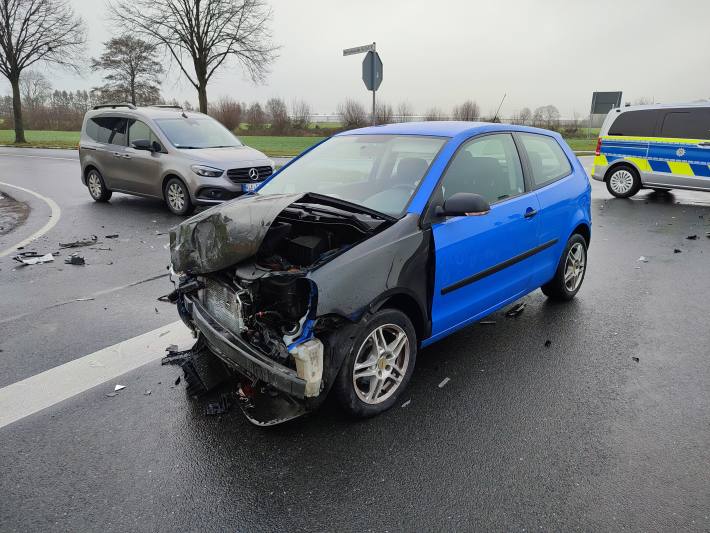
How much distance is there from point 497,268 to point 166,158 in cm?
742

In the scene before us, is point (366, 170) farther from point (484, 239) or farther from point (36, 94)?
point (36, 94)

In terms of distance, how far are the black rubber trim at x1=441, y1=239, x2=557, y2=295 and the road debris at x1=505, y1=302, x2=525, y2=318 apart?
0.72 m

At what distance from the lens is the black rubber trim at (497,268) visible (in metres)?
3.49

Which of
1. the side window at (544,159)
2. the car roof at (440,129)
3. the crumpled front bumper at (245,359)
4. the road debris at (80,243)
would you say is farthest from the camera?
the road debris at (80,243)

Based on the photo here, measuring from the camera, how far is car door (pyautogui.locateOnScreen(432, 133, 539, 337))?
342 centimetres

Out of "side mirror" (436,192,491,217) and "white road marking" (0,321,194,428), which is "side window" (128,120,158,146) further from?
"side mirror" (436,192,491,217)

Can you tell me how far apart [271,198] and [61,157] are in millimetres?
21768

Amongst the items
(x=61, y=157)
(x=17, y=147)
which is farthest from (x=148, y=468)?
(x=17, y=147)

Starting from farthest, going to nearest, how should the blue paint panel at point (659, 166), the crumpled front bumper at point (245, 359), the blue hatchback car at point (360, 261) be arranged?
the blue paint panel at point (659, 166) < the blue hatchback car at point (360, 261) < the crumpled front bumper at point (245, 359)

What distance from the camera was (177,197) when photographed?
9.42 meters

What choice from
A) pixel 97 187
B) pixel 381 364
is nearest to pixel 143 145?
pixel 97 187

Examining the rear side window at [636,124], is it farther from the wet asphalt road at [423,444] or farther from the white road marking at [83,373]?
the white road marking at [83,373]

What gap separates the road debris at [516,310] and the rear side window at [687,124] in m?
8.46

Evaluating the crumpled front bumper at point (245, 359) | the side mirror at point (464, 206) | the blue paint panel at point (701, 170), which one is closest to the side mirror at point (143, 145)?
the crumpled front bumper at point (245, 359)
